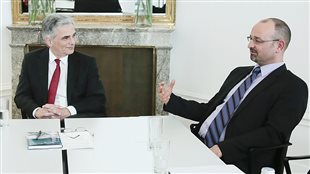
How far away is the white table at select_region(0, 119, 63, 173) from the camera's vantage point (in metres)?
1.78

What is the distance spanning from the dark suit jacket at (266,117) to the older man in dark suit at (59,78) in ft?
3.40

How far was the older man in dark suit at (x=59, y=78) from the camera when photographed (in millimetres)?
3086

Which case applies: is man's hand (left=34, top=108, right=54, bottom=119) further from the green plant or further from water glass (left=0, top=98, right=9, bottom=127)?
the green plant

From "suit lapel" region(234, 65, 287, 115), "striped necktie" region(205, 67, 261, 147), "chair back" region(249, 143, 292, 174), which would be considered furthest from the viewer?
"striped necktie" region(205, 67, 261, 147)

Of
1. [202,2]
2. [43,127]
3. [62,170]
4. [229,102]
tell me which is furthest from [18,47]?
[62,170]

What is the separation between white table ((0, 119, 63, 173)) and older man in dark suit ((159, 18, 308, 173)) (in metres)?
0.89

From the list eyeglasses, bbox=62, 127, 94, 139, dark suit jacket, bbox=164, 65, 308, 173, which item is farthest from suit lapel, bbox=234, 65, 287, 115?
eyeglasses, bbox=62, 127, 94, 139

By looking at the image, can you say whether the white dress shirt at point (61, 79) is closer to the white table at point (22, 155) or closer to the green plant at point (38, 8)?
the white table at point (22, 155)

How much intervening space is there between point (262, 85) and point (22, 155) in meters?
1.39

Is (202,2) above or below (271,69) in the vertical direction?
above

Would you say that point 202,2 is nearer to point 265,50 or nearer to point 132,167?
point 265,50

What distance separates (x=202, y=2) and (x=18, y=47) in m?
1.82

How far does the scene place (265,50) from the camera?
2627 millimetres

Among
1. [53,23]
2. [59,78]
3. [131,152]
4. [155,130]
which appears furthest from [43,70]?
[131,152]
